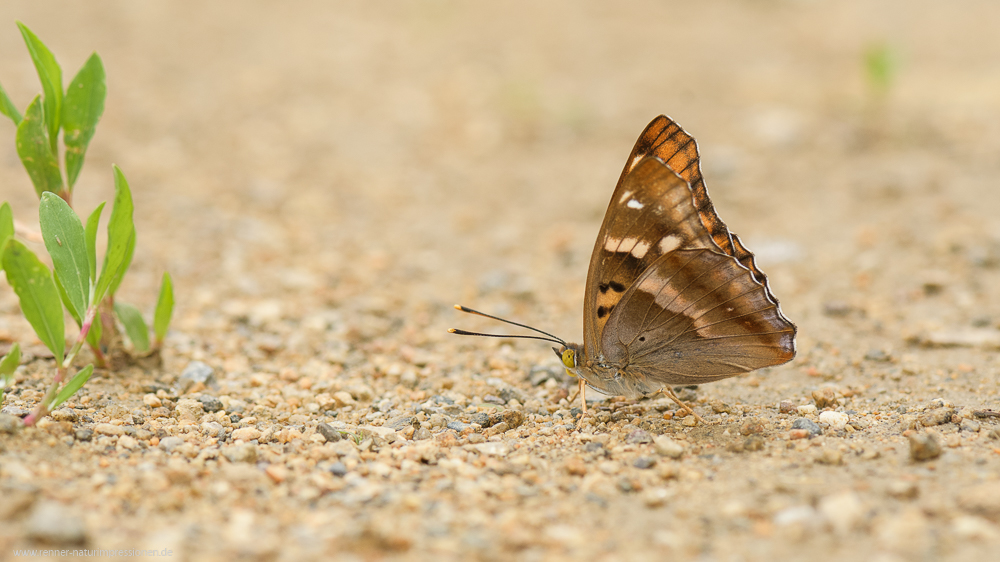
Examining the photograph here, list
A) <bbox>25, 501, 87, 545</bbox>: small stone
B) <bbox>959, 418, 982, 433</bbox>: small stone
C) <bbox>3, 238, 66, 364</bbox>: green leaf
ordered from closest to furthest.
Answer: <bbox>25, 501, 87, 545</bbox>: small stone → <bbox>3, 238, 66, 364</bbox>: green leaf → <bbox>959, 418, 982, 433</bbox>: small stone

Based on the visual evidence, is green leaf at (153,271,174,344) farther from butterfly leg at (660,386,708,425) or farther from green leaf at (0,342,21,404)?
butterfly leg at (660,386,708,425)

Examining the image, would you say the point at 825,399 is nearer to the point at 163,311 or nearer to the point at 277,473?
the point at 277,473

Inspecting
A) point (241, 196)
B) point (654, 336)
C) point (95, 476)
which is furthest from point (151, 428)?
point (241, 196)

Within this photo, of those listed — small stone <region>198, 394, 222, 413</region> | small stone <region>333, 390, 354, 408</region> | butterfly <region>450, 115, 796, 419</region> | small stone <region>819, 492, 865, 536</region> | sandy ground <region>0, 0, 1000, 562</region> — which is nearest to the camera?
small stone <region>819, 492, 865, 536</region>

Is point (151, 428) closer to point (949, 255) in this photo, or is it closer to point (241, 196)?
point (241, 196)

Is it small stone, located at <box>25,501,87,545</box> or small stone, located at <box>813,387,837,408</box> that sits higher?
small stone, located at <box>813,387,837,408</box>

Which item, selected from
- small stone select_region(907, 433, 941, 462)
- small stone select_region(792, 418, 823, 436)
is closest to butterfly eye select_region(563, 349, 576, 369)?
small stone select_region(792, 418, 823, 436)
